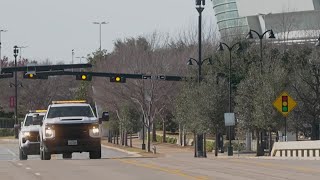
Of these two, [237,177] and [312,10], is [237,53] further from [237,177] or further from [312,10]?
[237,177]

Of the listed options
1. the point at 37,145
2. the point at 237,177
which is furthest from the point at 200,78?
the point at 237,177

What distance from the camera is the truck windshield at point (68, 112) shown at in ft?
104

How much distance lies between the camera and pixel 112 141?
334ft

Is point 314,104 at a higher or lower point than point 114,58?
lower

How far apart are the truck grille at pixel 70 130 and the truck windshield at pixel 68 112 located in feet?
2.42

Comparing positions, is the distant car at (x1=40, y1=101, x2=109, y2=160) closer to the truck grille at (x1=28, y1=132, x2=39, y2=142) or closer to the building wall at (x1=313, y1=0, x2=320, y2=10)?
the truck grille at (x1=28, y1=132, x2=39, y2=142)

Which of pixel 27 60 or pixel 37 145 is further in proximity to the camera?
pixel 27 60

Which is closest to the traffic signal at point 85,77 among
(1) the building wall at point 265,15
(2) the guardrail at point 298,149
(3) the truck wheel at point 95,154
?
(2) the guardrail at point 298,149

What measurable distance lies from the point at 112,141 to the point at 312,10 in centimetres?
3442

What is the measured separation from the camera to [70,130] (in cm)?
3106

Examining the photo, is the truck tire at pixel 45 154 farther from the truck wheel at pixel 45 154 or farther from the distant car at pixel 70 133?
the distant car at pixel 70 133

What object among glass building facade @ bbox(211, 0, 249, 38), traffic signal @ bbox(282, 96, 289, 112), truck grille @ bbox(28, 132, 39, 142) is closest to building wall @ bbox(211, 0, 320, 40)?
glass building facade @ bbox(211, 0, 249, 38)

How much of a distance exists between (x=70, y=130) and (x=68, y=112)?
97cm

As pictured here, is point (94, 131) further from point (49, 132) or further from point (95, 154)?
point (95, 154)
